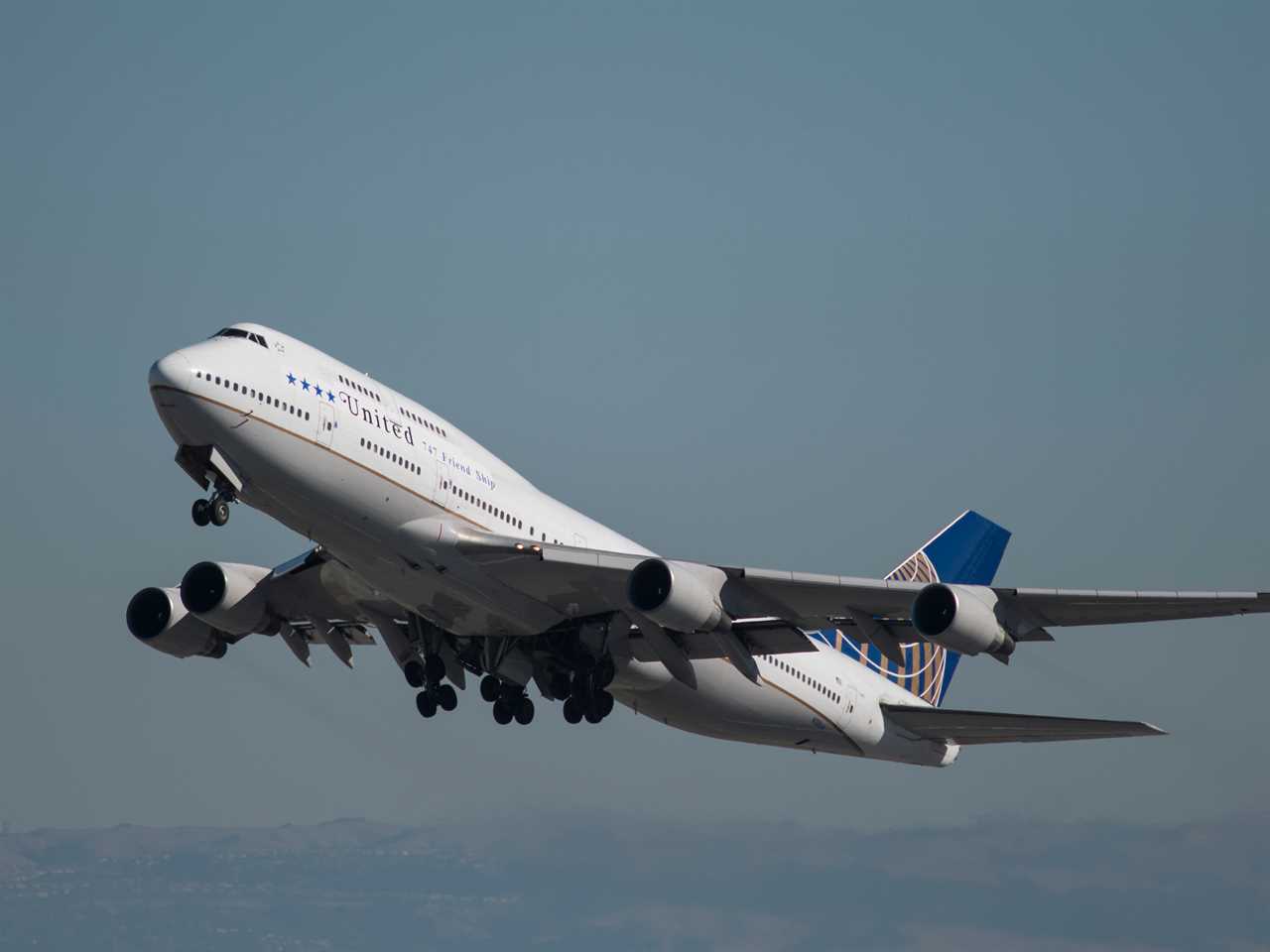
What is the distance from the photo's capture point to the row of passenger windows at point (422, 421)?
1294 inches

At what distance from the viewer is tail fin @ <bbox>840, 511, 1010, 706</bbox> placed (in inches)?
1857

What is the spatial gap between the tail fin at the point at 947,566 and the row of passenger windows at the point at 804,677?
530 centimetres

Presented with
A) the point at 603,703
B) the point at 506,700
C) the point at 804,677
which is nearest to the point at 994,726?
the point at 804,677

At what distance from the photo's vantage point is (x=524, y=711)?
39062 mm

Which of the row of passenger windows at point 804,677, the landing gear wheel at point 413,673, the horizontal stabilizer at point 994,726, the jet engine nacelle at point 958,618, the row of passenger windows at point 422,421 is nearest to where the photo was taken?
the jet engine nacelle at point 958,618

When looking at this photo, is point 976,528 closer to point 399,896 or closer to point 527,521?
point 527,521

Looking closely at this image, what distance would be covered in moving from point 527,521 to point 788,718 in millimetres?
9682

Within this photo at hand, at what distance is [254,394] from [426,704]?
1107cm

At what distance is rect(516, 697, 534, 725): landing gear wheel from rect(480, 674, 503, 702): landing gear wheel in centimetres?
56

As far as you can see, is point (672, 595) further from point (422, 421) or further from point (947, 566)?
point (947, 566)

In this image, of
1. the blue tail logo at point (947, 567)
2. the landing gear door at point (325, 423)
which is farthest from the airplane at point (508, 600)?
the blue tail logo at point (947, 567)

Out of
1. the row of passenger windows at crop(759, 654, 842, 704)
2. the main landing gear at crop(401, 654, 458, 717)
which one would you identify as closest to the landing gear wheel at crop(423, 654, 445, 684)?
the main landing gear at crop(401, 654, 458, 717)

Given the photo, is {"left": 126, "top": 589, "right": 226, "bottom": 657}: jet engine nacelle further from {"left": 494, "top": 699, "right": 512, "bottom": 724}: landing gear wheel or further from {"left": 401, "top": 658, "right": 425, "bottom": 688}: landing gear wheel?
{"left": 494, "top": 699, "right": 512, "bottom": 724}: landing gear wheel

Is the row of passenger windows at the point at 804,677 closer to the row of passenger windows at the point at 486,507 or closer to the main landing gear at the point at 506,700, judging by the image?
the main landing gear at the point at 506,700
